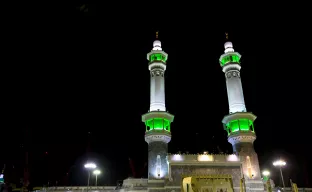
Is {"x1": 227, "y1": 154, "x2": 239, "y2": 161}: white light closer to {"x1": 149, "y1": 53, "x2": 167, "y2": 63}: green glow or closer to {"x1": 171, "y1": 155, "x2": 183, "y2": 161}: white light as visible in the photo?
{"x1": 171, "y1": 155, "x2": 183, "y2": 161}: white light

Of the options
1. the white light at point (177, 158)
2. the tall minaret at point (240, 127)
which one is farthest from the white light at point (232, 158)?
the white light at point (177, 158)

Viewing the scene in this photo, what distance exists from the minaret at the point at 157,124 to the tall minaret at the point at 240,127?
31.3 feet

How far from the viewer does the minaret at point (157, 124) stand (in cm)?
3891

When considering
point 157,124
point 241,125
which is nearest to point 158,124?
point 157,124

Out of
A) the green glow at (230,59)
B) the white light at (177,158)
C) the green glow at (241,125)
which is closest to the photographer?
the white light at (177,158)

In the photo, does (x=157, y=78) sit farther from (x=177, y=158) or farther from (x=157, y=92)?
(x=177, y=158)

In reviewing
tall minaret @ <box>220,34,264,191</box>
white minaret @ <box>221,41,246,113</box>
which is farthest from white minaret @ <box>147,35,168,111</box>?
white minaret @ <box>221,41,246,113</box>

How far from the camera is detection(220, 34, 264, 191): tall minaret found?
39.5 meters

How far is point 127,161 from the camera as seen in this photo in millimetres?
61219

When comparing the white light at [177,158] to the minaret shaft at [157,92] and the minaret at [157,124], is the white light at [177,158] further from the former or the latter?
the minaret shaft at [157,92]

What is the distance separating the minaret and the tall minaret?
9544 mm

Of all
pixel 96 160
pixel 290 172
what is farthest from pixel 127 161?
pixel 290 172

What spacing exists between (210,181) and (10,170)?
41.2 m

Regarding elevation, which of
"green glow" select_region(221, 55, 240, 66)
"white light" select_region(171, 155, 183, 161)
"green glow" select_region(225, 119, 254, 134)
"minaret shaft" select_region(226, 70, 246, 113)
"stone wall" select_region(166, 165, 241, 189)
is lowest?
"stone wall" select_region(166, 165, 241, 189)
